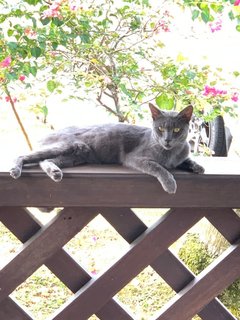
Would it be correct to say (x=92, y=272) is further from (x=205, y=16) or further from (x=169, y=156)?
(x=205, y=16)

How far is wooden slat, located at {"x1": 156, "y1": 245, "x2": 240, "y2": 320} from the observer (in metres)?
1.06

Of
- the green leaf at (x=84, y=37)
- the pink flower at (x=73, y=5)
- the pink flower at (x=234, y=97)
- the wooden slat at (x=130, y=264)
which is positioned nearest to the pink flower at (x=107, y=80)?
the green leaf at (x=84, y=37)

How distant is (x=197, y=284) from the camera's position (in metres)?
1.07

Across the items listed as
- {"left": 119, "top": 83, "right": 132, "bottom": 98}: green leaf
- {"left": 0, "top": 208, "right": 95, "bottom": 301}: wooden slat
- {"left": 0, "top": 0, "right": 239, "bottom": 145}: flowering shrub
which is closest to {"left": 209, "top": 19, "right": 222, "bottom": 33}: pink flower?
{"left": 0, "top": 0, "right": 239, "bottom": 145}: flowering shrub

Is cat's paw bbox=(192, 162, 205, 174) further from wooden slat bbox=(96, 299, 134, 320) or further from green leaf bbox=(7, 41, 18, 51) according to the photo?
green leaf bbox=(7, 41, 18, 51)

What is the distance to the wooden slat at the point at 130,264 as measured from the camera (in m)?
1.00

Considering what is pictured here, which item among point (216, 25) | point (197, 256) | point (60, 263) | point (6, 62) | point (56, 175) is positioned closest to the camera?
point (56, 175)

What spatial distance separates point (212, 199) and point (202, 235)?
1293 mm

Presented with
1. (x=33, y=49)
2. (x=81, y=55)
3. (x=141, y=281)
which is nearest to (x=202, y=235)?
(x=141, y=281)

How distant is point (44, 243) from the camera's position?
3.17ft

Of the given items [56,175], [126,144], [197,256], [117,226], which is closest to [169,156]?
[126,144]

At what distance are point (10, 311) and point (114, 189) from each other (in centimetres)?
40

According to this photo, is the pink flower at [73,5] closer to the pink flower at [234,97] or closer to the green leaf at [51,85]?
the green leaf at [51,85]

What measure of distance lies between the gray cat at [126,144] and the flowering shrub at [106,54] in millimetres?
277
